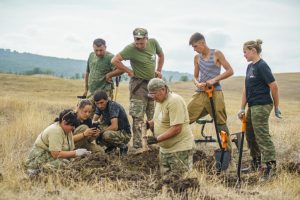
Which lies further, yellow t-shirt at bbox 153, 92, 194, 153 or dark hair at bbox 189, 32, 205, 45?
dark hair at bbox 189, 32, 205, 45

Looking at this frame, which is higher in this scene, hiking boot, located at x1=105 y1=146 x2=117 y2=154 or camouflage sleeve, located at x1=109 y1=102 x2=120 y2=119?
camouflage sleeve, located at x1=109 y1=102 x2=120 y2=119

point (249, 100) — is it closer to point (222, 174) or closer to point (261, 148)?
point (261, 148)

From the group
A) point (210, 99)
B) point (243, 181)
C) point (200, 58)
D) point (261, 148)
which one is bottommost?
point (243, 181)

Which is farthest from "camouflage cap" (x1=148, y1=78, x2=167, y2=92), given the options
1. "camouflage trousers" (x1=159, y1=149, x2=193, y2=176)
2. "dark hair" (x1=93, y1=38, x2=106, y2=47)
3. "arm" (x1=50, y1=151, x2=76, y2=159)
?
"dark hair" (x1=93, y1=38, x2=106, y2=47)

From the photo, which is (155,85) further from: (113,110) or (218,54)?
(113,110)

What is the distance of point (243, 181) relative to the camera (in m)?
6.11

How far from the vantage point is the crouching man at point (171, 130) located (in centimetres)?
588

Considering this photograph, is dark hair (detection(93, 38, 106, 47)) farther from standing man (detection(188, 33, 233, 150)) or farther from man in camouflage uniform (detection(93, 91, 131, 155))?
standing man (detection(188, 33, 233, 150))

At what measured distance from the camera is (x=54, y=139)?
596cm

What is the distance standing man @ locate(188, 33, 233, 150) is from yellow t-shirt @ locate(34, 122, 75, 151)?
211cm

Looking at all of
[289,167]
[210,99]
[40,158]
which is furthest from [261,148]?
[40,158]

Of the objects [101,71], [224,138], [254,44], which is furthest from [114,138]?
[254,44]

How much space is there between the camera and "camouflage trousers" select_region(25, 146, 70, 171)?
5962mm

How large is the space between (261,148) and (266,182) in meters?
0.62
